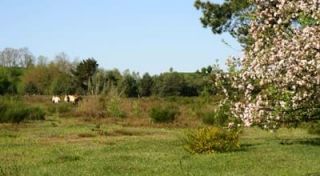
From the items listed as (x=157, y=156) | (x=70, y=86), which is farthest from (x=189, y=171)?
(x=70, y=86)

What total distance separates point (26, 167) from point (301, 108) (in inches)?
318

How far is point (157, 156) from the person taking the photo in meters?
19.3

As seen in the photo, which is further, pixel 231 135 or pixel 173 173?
pixel 231 135

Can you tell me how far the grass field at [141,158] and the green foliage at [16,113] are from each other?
11936 mm

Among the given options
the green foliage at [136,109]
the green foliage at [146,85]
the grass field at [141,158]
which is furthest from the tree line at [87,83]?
the grass field at [141,158]

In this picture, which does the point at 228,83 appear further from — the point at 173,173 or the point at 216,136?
the point at 216,136

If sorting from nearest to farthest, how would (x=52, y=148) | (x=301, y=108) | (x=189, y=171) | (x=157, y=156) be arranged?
1. (x=301, y=108)
2. (x=189, y=171)
3. (x=157, y=156)
4. (x=52, y=148)

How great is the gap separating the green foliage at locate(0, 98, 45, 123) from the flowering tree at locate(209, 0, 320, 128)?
28.3 metres

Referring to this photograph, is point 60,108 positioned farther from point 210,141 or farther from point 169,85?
point 169,85

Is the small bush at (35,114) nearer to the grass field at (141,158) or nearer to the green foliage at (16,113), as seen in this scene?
the green foliage at (16,113)

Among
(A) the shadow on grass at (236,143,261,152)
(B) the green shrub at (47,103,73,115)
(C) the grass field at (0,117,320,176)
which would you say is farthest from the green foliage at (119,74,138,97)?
(A) the shadow on grass at (236,143,261,152)

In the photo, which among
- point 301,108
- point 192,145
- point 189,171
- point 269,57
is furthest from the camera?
point 192,145

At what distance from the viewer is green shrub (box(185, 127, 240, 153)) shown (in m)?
20.4

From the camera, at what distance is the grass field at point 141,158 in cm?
1553
